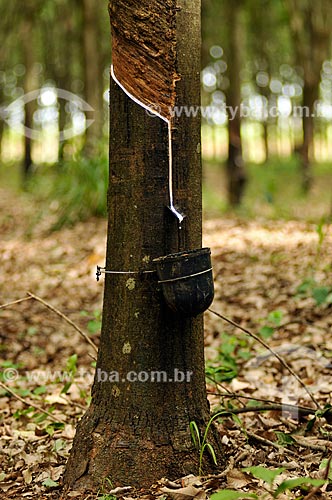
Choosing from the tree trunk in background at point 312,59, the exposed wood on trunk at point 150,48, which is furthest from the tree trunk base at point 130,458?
the tree trunk in background at point 312,59

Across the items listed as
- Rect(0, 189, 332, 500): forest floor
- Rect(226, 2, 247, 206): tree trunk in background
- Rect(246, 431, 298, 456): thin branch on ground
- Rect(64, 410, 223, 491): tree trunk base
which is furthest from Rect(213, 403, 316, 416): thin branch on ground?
Rect(226, 2, 247, 206): tree trunk in background

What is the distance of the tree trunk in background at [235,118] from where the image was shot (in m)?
11.2

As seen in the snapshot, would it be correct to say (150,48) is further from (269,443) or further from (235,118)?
(235,118)

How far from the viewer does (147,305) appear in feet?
8.93

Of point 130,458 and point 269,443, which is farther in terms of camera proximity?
point 269,443

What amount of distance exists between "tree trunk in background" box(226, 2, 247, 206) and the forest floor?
1.92 meters

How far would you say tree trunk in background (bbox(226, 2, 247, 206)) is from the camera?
11.2 meters

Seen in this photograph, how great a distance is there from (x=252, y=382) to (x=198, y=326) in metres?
1.70

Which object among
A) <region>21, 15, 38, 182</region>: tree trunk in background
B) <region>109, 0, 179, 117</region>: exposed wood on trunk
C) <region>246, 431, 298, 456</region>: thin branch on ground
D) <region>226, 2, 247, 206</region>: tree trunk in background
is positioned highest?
<region>21, 15, 38, 182</region>: tree trunk in background

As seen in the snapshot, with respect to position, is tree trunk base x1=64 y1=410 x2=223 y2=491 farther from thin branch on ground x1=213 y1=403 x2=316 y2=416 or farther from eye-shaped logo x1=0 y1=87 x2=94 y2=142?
eye-shaped logo x1=0 y1=87 x2=94 y2=142

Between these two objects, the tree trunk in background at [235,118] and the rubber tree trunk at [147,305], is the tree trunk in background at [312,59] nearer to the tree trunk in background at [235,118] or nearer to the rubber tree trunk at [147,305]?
the tree trunk in background at [235,118]

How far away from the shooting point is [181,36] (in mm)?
2703

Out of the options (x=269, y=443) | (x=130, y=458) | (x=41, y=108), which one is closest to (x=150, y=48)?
(x=130, y=458)

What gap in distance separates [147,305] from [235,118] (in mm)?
8879
